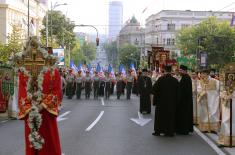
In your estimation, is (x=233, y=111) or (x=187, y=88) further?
(x=187, y=88)

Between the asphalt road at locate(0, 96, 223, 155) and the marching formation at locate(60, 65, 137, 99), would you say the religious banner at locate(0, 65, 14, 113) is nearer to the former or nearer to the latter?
the asphalt road at locate(0, 96, 223, 155)

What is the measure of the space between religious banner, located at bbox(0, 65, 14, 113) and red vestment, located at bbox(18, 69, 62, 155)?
11894mm

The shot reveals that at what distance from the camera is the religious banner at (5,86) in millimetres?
21125

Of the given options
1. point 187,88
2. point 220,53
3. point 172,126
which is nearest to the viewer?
point 172,126

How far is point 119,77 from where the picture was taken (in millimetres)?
40688

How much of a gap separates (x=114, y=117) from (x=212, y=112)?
6.10 m

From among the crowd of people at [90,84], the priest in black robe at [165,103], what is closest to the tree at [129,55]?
the crowd of people at [90,84]

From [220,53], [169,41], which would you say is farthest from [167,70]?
[169,41]

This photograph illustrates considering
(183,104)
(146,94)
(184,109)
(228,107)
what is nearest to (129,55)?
(146,94)

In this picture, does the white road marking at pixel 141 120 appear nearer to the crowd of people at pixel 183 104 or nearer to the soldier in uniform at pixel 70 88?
the crowd of people at pixel 183 104

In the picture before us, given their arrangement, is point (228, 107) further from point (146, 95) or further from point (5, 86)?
point (146, 95)

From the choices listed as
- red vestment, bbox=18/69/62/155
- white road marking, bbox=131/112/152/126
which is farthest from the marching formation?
red vestment, bbox=18/69/62/155

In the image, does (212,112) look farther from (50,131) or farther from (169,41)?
(169,41)

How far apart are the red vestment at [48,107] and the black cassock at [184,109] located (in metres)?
7.00
